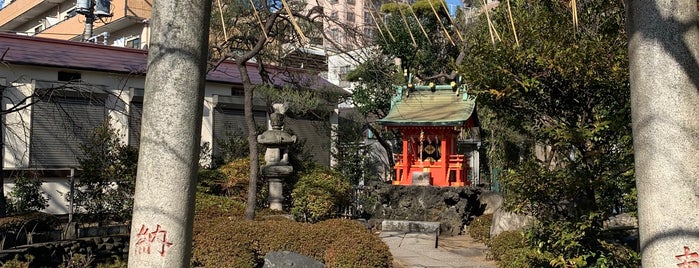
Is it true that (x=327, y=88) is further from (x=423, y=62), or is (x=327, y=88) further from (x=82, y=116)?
(x=82, y=116)

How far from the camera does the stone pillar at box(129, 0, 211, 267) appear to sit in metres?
2.48

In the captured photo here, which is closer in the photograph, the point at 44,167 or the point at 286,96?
the point at 44,167

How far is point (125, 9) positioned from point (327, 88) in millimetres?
10442

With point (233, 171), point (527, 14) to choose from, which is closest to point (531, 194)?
point (527, 14)

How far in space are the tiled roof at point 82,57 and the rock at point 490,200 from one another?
5.58 meters

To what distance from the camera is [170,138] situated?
248 centimetres

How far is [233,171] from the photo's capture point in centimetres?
1424

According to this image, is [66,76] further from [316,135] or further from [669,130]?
[669,130]

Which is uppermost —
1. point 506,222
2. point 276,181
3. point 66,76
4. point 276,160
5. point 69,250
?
point 66,76

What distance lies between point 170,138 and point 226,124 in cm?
1557

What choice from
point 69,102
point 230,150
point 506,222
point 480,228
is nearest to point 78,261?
point 506,222

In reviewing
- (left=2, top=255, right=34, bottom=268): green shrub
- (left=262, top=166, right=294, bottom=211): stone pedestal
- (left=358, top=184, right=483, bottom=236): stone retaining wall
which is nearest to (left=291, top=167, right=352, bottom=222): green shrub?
(left=262, top=166, right=294, bottom=211): stone pedestal

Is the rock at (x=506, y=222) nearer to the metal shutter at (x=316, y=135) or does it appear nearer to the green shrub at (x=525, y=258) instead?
the green shrub at (x=525, y=258)

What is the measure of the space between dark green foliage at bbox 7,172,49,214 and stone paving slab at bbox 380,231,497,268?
294 inches
